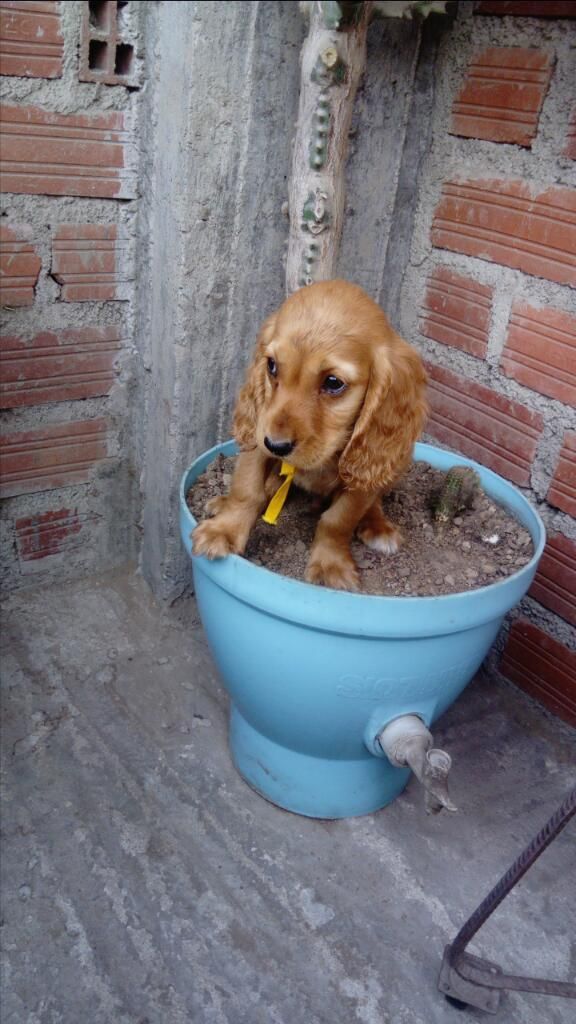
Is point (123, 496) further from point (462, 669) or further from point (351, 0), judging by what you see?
point (351, 0)

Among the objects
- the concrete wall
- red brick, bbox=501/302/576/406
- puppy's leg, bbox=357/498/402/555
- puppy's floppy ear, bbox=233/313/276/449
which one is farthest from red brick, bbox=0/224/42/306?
red brick, bbox=501/302/576/406

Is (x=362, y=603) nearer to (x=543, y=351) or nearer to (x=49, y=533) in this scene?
(x=543, y=351)

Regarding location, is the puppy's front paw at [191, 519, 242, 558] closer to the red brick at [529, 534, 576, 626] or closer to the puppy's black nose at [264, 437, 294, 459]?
the puppy's black nose at [264, 437, 294, 459]

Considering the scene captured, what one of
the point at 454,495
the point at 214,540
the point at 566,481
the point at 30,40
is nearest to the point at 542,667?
the point at 566,481

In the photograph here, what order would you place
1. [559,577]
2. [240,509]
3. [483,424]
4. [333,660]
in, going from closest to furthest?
[333,660] < [240,509] < [559,577] < [483,424]

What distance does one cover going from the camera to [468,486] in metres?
1.48

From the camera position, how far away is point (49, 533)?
1954 millimetres

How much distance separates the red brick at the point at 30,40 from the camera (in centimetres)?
143

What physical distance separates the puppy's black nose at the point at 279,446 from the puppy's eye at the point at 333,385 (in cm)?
11

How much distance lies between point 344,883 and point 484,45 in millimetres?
1673

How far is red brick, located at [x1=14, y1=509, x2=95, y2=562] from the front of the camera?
1.91 metres

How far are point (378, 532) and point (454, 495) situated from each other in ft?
0.58

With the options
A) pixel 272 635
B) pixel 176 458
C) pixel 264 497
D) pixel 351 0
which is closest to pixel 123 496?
pixel 176 458

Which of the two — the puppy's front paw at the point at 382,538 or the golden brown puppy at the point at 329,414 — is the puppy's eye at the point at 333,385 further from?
the puppy's front paw at the point at 382,538
